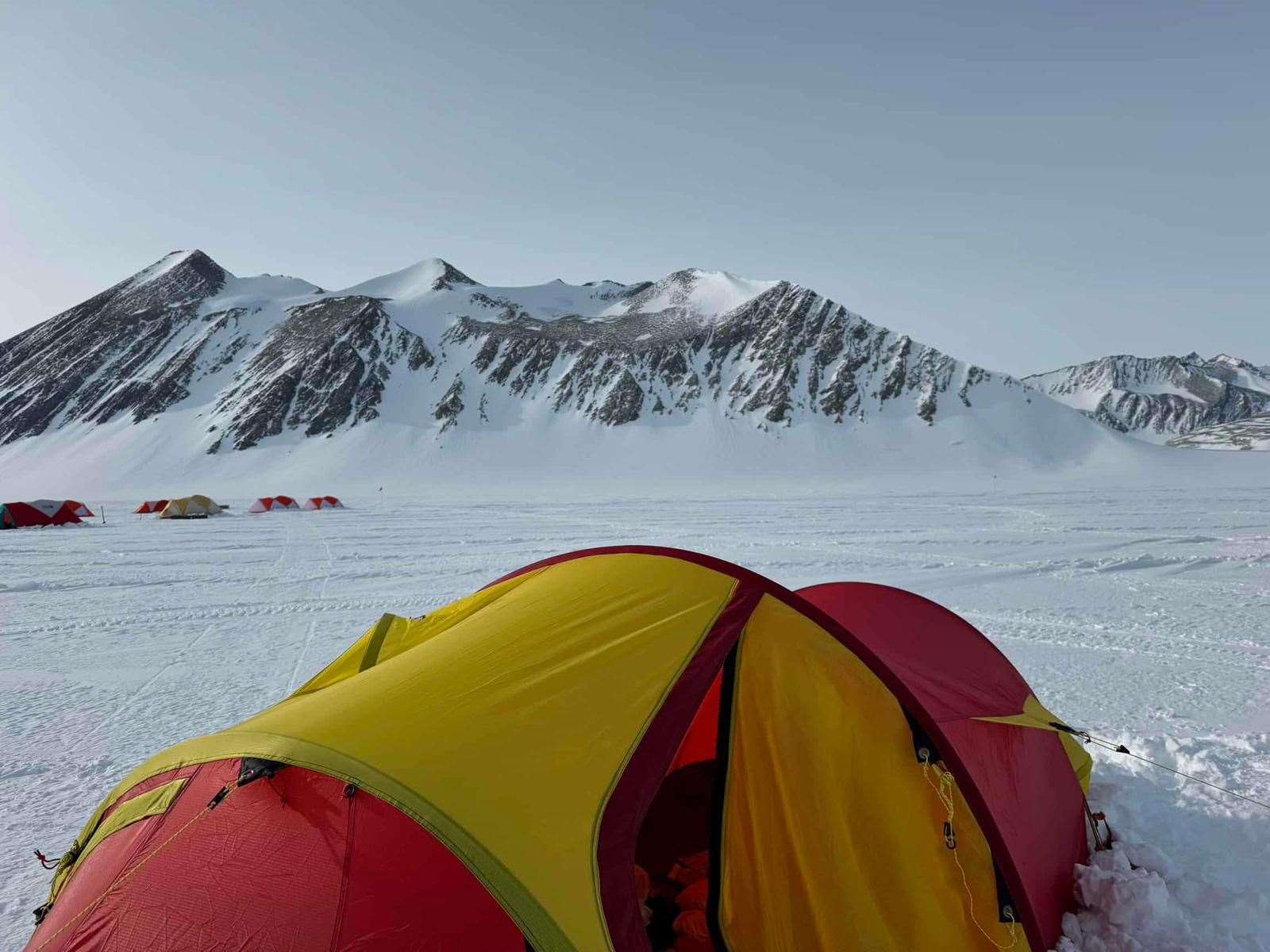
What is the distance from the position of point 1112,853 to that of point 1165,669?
457cm

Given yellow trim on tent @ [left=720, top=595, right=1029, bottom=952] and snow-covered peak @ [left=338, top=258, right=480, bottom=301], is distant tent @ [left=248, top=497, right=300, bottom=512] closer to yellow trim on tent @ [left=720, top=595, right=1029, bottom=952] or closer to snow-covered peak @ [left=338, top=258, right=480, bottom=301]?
yellow trim on tent @ [left=720, top=595, right=1029, bottom=952]

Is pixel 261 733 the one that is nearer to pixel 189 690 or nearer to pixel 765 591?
pixel 765 591

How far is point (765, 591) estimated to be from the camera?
3.24 metres

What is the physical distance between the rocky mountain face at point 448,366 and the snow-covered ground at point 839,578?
194 ft

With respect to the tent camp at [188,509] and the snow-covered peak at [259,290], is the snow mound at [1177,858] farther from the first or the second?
the snow-covered peak at [259,290]

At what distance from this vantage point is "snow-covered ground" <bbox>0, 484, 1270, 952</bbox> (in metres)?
4.02

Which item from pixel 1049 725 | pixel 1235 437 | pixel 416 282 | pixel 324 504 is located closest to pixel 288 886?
pixel 1049 725

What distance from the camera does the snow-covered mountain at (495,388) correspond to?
7506cm

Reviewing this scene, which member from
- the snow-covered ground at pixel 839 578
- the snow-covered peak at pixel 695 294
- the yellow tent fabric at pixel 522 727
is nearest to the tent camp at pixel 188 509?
the snow-covered ground at pixel 839 578

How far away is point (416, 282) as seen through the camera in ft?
389

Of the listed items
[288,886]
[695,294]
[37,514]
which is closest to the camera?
[288,886]

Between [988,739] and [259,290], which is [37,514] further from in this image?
[259,290]

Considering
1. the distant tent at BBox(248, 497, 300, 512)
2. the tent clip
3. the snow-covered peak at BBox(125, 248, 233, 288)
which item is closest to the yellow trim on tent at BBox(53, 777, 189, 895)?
the tent clip

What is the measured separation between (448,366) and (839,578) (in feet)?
279
